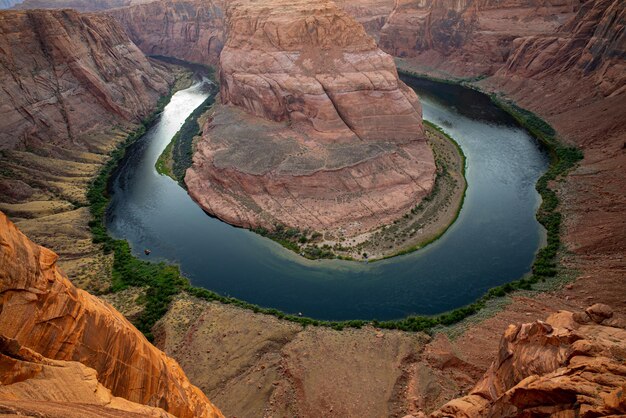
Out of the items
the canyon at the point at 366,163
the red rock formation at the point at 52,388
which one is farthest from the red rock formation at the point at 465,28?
the red rock formation at the point at 52,388

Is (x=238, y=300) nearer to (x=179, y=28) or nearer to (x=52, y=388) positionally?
(x=52, y=388)

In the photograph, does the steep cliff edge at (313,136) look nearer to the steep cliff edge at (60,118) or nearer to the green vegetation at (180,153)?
the green vegetation at (180,153)

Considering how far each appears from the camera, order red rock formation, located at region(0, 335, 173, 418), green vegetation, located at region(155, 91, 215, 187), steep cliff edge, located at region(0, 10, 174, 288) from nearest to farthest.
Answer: red rock formation, located at region(0, 335, 173, 418) < steep cliff edge, located at region(0, 10, 174, 288) < green vegetation, located at region(155, 91, 215, 187)

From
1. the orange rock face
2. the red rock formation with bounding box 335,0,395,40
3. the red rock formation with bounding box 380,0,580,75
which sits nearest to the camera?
the orange rock face

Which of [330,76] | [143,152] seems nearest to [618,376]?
[330,76]

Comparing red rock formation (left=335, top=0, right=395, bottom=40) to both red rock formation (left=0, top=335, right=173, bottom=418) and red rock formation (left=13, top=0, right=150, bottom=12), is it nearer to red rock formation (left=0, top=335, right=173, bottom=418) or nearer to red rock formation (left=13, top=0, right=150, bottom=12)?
red rock formation (left=13, top=0, right=150, bottom=12)

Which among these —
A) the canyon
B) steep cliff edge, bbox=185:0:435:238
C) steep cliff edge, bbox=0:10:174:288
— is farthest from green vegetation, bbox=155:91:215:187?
steep cliff edge, bbox=0:10:174:288

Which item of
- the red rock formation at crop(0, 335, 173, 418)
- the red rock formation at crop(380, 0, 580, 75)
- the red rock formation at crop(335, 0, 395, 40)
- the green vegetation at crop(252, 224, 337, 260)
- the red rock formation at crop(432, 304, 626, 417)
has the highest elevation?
the red rock formation at crop(335, 0, 395, 40)

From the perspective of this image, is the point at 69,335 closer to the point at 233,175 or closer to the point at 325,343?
the point at 325,343
